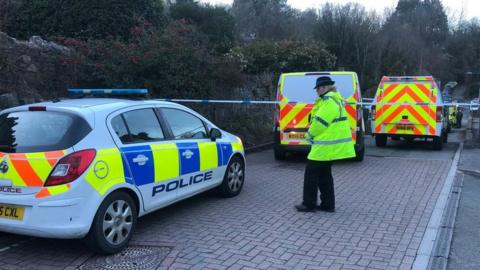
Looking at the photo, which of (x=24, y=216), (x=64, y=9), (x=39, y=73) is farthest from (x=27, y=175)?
(x=64, y=9)

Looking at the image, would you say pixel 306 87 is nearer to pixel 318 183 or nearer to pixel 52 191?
pixel 318 183

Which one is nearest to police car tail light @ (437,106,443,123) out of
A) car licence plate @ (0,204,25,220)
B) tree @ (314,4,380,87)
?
car licence plate @ (0,204,25,220)

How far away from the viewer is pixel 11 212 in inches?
168

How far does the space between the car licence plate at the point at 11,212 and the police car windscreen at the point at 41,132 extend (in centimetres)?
53

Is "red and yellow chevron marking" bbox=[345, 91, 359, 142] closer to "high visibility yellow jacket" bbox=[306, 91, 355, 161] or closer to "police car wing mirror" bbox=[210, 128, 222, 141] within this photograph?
"high visibility yellow jacket" bbox=[306, 91, 355, 161]

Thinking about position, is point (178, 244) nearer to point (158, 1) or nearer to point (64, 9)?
point (64, 9)

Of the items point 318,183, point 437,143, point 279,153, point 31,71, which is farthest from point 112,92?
point 437,143

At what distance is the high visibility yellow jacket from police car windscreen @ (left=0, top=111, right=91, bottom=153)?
291 cm

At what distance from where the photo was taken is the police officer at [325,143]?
5.96 m

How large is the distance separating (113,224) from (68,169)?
751 millimetres

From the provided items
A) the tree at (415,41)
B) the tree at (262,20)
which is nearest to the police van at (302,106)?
the tree at (262,20)

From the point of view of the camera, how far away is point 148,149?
5059mm

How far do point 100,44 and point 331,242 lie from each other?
738cm

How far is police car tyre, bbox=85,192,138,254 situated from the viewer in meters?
4.39
